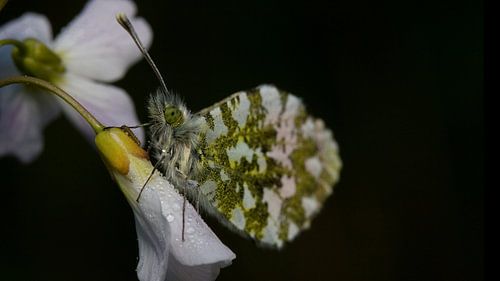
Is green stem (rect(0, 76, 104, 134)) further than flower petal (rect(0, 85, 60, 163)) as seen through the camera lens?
No

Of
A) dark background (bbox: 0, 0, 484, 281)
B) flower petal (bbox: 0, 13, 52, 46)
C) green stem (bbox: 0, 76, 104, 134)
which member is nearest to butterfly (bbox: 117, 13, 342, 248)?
green stem (bbox: 0, 76, 104, 134)

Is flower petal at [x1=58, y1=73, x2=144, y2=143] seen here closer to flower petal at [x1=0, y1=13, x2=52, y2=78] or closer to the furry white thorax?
flower petal at [x1=0, y1=13, x2=52, y2=78]

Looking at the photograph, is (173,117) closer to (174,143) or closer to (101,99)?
A: (174,143)

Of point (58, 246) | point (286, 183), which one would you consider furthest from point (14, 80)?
point (58, 246)

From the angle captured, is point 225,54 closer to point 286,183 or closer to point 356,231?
point 356,231

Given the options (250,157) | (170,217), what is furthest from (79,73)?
(170,217)

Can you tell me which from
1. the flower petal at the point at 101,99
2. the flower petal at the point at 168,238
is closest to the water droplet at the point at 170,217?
the flower petal at the point at 168,238

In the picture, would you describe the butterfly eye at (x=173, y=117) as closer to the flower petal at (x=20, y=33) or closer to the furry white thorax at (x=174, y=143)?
the furry white thorax at (x=174, y=143)
